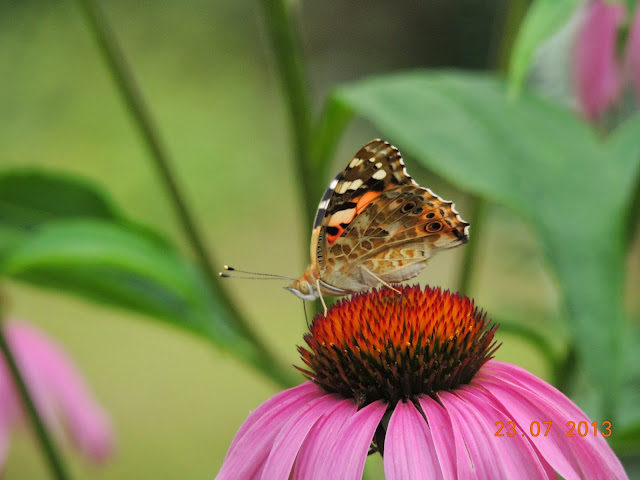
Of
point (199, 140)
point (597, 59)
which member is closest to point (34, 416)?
point (597, 59)

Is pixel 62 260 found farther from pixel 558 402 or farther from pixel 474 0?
pixel 474 0

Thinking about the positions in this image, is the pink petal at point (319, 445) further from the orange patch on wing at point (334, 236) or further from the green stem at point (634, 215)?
the green stem at point (634, 215)

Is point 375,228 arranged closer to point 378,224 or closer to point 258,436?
point 378,224

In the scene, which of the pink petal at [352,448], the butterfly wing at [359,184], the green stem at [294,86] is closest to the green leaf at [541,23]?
the butterfly wing at [359,184]

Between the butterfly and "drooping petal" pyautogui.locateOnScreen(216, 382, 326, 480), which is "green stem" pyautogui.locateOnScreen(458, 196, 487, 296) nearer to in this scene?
the butterfly

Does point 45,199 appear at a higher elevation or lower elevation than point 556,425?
higher

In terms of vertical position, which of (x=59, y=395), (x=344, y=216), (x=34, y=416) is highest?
(x=344, y=216)

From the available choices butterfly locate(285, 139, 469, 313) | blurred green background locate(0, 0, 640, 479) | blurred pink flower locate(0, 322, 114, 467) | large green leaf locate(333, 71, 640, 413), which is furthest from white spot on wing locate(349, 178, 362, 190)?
blurred green background locate(0, 0, 640, 479)
